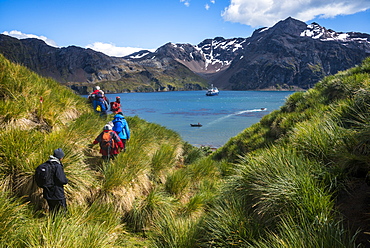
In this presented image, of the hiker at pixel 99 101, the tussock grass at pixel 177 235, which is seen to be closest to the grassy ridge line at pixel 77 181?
the tussock grass at pixel 177 235

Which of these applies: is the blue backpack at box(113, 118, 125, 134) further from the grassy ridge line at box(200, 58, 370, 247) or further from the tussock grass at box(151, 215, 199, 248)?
the grassy ridge line at box(200, 58, 370, 247)

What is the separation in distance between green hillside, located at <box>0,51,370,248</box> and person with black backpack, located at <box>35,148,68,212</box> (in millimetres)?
375

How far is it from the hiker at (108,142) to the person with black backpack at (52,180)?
210cm

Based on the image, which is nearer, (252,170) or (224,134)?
(252,170)

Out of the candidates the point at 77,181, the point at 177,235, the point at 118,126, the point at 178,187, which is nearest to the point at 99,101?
the point at 118,126

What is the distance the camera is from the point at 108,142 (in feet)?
23.5

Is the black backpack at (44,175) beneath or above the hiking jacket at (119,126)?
beneath

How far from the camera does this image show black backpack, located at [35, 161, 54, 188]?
15.8ft

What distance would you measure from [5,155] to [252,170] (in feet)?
19.6

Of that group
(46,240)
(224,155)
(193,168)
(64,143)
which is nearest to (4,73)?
(64,143)

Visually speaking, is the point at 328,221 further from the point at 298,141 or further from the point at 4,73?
the point at 4,73

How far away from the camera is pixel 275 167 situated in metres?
4.16

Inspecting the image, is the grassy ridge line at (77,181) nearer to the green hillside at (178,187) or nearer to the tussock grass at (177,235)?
the green hillside at (178,187)

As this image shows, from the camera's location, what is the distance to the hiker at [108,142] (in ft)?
23.4
